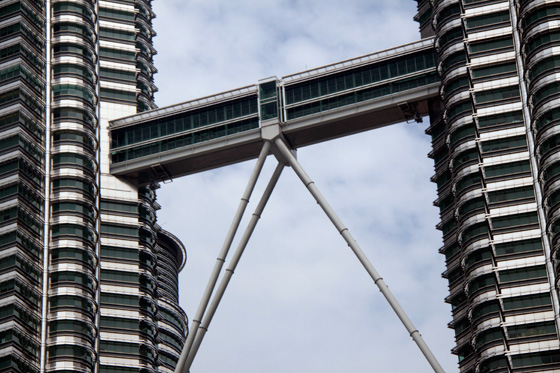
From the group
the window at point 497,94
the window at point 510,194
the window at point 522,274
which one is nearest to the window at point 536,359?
the window at point 522,274

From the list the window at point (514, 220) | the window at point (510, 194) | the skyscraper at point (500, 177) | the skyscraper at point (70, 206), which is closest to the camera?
the skyscraper at point (500, 177)

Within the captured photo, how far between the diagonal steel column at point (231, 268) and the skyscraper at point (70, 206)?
25.0ft

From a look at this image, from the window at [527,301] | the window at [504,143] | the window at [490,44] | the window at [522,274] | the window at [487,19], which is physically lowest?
the window at [527,301]

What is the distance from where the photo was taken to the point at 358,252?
484ft

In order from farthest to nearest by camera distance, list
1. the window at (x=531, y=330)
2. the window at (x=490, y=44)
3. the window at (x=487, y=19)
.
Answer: the window at (x=487, y=19) → the window at (x=490, y=44) → the window at (x=531, y=330)

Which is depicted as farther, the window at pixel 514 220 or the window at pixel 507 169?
the window at pixel 507 169

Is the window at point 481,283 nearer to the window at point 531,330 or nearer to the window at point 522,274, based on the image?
the window at point 522,274

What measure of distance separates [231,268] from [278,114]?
798 inches

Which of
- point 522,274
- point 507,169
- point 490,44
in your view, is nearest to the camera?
point 522,274

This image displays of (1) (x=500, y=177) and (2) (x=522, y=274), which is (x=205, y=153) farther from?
(2) (x=522, y=274)

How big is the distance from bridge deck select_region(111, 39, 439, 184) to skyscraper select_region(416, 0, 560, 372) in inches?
194

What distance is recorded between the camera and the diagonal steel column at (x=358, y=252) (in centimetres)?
13925

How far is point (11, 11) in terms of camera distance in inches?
6191

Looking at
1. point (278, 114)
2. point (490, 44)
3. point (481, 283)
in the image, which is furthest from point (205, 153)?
point (481, 283)
